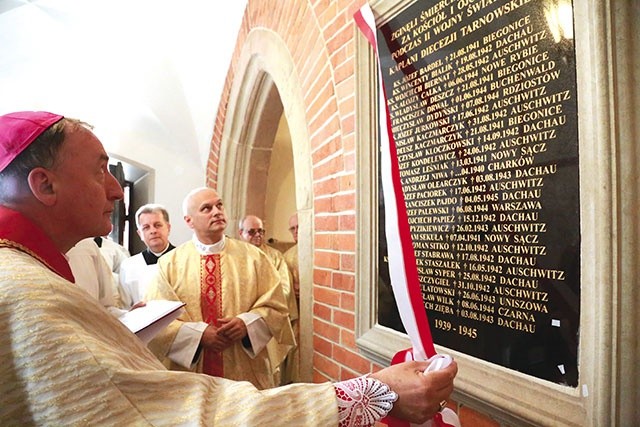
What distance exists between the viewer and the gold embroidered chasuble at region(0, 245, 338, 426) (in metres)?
0.81

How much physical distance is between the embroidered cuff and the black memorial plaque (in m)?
0.44

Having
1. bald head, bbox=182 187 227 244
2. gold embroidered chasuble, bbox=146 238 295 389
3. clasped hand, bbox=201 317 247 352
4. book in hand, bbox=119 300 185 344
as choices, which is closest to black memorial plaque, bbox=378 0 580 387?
book in hand, bbox=119 300 185 344

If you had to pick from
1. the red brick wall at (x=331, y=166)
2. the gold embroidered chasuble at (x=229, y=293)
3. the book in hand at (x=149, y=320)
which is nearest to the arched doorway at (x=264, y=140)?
the red brick wall at (x=331, y=166)

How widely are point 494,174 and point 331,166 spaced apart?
1201mm

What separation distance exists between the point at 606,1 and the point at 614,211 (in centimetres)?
45

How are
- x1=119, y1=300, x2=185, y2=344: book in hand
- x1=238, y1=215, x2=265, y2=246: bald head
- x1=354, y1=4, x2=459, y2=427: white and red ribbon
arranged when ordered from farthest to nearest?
x1=238, y1=215, x2=265, y2=246: bald head, x1=119, y1=300, x2=185, y2=344: book in hand, x1=354, y1=4, x2=459, y2=427: white and red ribbon

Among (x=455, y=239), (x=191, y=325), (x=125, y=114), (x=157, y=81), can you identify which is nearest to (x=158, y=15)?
(x=157, y=81)

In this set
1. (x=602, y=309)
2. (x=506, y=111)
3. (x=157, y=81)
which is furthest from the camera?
(x=157, y=81)

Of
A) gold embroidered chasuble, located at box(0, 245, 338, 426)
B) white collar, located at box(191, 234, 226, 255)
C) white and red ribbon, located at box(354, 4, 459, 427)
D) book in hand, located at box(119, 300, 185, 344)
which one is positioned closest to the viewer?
gold embroidered chasuble, located at box(0, 245, 338, 426)

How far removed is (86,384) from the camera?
821 mm

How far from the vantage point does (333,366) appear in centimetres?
239

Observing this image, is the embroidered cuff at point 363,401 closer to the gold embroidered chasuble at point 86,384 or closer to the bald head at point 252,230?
the gold embroidered chasuble at point 86,384

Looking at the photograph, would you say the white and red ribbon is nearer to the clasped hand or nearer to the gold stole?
the clasped hand

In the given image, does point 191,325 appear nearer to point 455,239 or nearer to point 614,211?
point 455,239
